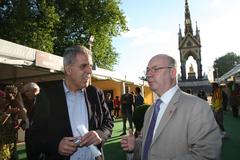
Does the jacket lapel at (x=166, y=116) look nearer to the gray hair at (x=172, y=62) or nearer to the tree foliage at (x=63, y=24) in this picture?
the gray hair at (x=172, y=62)

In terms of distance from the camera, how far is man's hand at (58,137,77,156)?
2.75 meters

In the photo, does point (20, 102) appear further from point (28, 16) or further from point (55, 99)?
point (28, 16)

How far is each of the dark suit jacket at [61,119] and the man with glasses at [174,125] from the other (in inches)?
14.3

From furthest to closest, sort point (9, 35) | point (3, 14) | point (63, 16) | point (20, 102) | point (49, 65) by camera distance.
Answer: point (63, 16) < point (3, 14) < point (9, 35) < point (49, 65) < point (20, 102)

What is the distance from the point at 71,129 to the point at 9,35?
1001 inches

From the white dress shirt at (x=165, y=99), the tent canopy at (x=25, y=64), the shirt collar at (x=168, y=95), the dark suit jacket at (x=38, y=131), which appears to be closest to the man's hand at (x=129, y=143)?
the white dress shirt at (x=165, y=99)

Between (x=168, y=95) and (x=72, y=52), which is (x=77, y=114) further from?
(x=168, y=95)

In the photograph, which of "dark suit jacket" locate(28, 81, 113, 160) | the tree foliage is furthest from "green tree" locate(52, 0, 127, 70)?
"dark suit jacket" locate(28, 81, 113, 160)

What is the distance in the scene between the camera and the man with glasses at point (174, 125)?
2566 millimetres

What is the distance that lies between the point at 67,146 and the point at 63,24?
2978 cm

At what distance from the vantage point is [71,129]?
118 inches

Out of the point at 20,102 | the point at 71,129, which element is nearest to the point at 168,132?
the point at 71,129

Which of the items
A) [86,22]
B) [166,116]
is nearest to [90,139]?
[166,116]

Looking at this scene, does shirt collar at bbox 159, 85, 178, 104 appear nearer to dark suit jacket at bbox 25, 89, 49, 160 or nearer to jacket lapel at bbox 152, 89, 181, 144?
jacket lapel at bbox 152, 89, 181, 144
